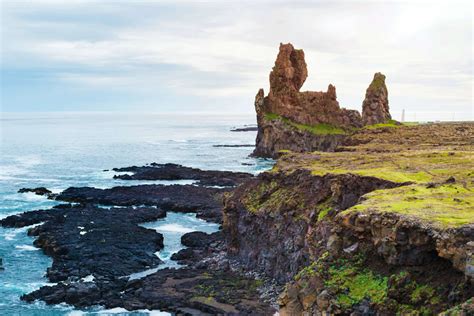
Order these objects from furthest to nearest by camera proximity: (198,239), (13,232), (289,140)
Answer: (289,140) → (13,232) → (198,239)

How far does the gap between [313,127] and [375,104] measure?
73.6 feet

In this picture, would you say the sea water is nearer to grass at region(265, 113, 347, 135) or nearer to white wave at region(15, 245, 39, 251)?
white wave at region(15, 245, 39, 251)

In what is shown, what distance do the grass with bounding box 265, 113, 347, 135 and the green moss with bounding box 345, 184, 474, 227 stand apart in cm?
13391

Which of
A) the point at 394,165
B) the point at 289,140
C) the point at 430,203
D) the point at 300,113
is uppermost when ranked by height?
the point at 300,113

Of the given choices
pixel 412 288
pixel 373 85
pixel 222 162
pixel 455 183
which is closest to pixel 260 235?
pixel 455 183

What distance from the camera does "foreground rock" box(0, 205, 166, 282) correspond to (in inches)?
2318

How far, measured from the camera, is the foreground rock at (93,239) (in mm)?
58884

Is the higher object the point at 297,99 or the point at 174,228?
the point at 297,99

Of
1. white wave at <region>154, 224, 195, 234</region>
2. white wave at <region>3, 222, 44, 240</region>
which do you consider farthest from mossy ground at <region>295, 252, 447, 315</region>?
white wave at <region>3, 222, 44, 240</region>

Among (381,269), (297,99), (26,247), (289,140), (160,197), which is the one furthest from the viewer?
(297,99)

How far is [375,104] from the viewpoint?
179875mm

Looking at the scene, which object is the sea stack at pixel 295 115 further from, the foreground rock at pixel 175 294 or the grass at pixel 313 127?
the foreground rock at pixel 175 294

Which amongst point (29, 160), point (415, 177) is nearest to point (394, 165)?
point (415, 177)

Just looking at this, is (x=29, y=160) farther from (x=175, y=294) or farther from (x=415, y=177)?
(x=415, y=177)
